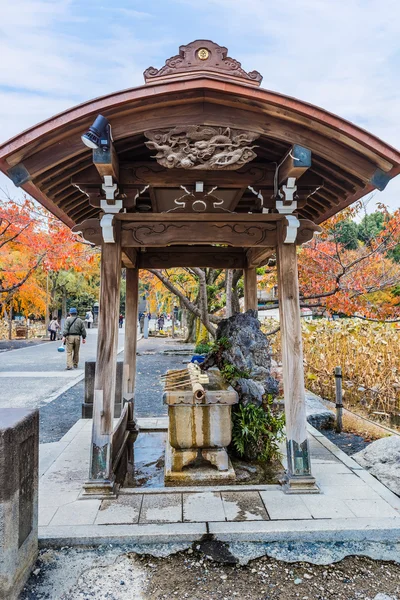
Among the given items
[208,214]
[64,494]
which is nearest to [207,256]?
[208,214]

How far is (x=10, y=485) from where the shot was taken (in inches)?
103

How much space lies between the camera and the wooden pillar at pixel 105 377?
4.11 m

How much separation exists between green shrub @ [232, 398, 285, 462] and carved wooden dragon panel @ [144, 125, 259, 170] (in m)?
3.00

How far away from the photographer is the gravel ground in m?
2.78

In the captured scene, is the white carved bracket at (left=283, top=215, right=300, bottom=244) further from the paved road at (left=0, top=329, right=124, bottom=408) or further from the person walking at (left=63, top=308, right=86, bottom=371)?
the person walking at (left=63, top=308, right=86, bottom=371)

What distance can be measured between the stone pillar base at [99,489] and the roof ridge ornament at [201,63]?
4163 millimetres

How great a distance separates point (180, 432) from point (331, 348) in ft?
26.5

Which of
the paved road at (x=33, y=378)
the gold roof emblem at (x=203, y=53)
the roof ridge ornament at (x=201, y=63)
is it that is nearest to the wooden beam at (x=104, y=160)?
the roof ridge ornament at (x=201, y=63)

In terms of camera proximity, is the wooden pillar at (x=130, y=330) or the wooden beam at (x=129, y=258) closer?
the wooden beam at (x=129, y=258)

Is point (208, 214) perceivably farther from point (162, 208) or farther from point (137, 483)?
point (137, 483)

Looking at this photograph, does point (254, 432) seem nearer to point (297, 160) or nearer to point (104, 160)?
point (297, 160)

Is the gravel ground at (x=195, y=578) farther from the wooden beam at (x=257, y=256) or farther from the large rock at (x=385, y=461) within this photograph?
the wooden beam at (x=257, y=256)

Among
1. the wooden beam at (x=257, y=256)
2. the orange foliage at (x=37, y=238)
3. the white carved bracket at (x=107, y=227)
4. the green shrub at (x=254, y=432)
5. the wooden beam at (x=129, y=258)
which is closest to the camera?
the white carved bracket at (x=107, y=227)

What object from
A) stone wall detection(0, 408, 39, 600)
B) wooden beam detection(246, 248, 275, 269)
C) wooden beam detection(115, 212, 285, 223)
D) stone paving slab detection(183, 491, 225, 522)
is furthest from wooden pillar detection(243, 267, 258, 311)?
stone wall detection(0, 408, 39, 600)
